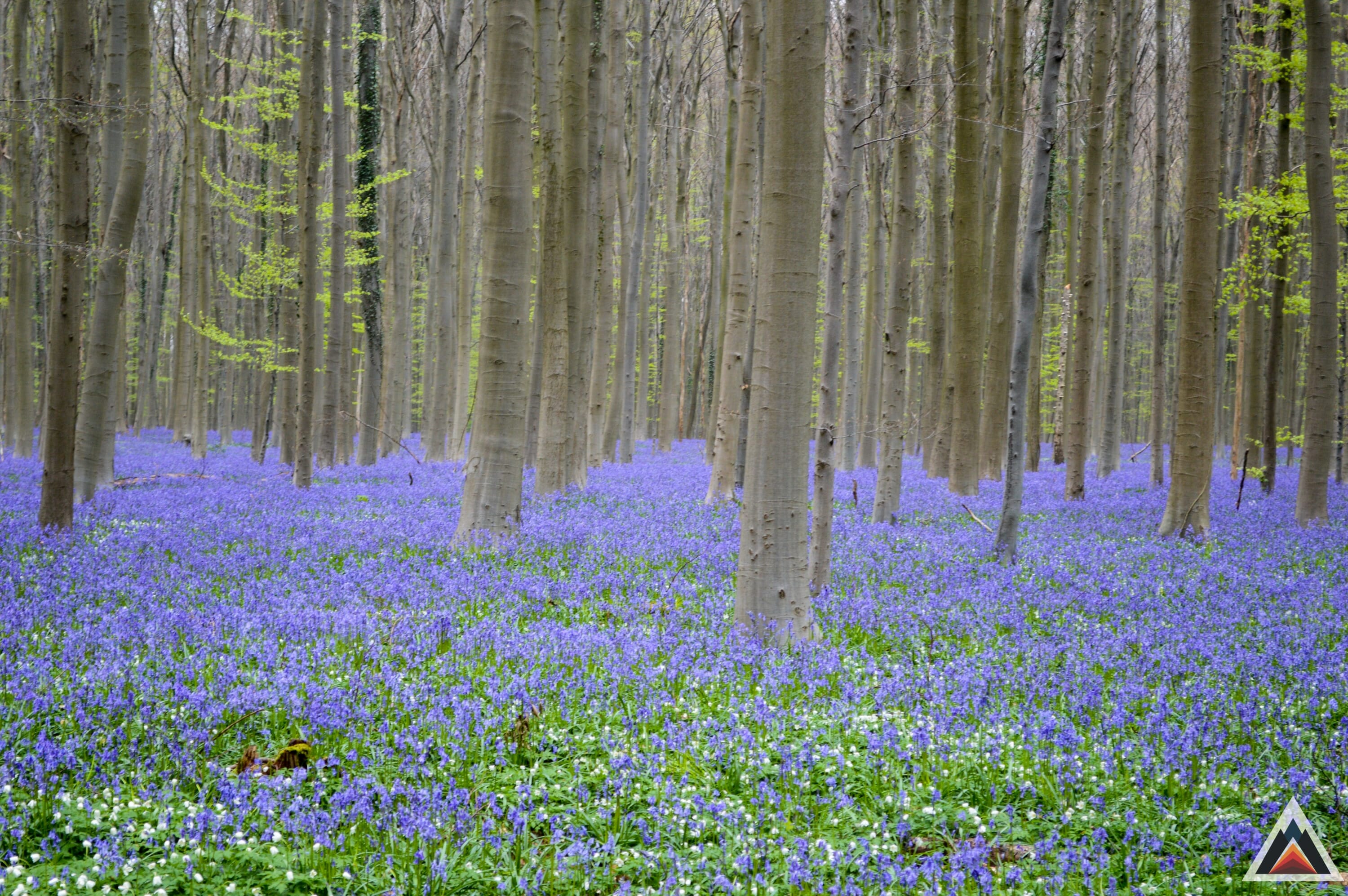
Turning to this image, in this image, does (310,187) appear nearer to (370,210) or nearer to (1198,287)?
(370,210)

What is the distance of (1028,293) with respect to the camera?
29.7ft

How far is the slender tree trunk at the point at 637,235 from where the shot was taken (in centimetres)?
2300

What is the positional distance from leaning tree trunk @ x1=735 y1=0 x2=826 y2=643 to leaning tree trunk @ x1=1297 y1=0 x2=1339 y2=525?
9.18 meters

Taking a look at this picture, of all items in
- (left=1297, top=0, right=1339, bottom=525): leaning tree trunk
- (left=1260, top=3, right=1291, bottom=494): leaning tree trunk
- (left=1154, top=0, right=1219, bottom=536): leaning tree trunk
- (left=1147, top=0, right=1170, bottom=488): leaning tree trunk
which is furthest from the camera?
(left=1147, top=0, right=1170, bottom=488): leaning tree trunk

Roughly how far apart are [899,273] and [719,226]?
1587 cm

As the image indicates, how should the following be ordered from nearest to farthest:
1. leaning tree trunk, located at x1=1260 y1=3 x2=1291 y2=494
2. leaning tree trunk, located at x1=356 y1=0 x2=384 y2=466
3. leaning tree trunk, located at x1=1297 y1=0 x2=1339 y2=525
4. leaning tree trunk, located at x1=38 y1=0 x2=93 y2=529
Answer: leaning tree trunk, located at x1=38 y1=0 x2=93 y2=529
leaning tree trunk, located at x1=1297 y1=0 x2=1339 y2=525
leaning tree trunk, located at x1=1260 y1=3 x2=1291 y2=494
leaning tree trunk, located at x1=356 y1=0 x2=384 y2=466

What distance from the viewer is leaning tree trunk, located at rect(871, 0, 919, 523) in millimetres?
12102

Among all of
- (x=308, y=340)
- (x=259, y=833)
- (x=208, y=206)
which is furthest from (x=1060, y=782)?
(x=208, y=206)

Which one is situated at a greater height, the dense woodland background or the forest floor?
the dense woodland background

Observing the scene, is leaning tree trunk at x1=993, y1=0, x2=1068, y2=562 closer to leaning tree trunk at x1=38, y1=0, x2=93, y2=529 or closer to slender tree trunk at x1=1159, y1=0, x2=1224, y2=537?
slender tree trunk at x1=1159, y1=0, x2=1224, y2=537

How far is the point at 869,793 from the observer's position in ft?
12.5

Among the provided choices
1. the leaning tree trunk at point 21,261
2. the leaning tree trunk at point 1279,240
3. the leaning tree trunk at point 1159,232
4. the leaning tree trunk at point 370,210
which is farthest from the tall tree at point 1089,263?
the leaning tree trunk at point 21,261

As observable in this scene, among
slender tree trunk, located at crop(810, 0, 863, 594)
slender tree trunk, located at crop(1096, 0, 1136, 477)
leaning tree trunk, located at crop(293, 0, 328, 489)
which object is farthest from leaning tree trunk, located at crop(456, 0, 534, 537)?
slender tree trunk, located at crop(1096, 0, 1136, 477)

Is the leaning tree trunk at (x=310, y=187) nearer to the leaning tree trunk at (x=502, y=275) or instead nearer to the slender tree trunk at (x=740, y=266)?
the leaning tree trunk at (x=502, y=275)
